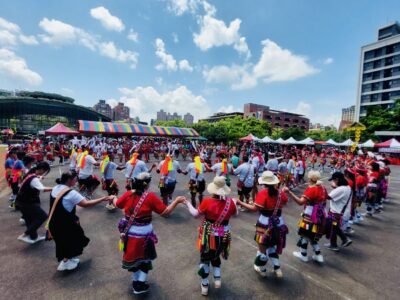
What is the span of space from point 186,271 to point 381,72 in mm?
70591

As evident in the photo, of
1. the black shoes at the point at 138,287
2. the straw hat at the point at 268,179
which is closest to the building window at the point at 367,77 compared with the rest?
the straw hat at the point at 268,179

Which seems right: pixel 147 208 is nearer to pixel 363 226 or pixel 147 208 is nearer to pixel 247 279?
pixel 247 279

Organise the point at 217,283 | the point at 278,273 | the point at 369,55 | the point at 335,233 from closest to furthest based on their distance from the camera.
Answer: the point at 217,283 → the point at 278,273 → the point at 335,233 → the point at 369,55

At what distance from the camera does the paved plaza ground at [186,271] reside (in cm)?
338

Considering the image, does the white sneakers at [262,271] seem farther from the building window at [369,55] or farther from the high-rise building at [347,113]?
the high-rise building at [347,113]

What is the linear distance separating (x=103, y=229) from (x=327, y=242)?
5.59 m

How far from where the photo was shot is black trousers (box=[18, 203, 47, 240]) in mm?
4531

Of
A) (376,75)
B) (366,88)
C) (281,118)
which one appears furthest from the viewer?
(281,118)

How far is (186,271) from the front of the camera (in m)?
3.90

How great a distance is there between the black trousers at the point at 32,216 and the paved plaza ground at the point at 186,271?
1.13 ft

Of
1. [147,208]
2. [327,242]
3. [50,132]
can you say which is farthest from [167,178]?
[50,132]

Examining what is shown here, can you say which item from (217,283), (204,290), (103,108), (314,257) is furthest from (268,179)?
(103,108)

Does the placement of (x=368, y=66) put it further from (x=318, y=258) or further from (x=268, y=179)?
(x=268, y=179)

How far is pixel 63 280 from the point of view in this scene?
354 cm
